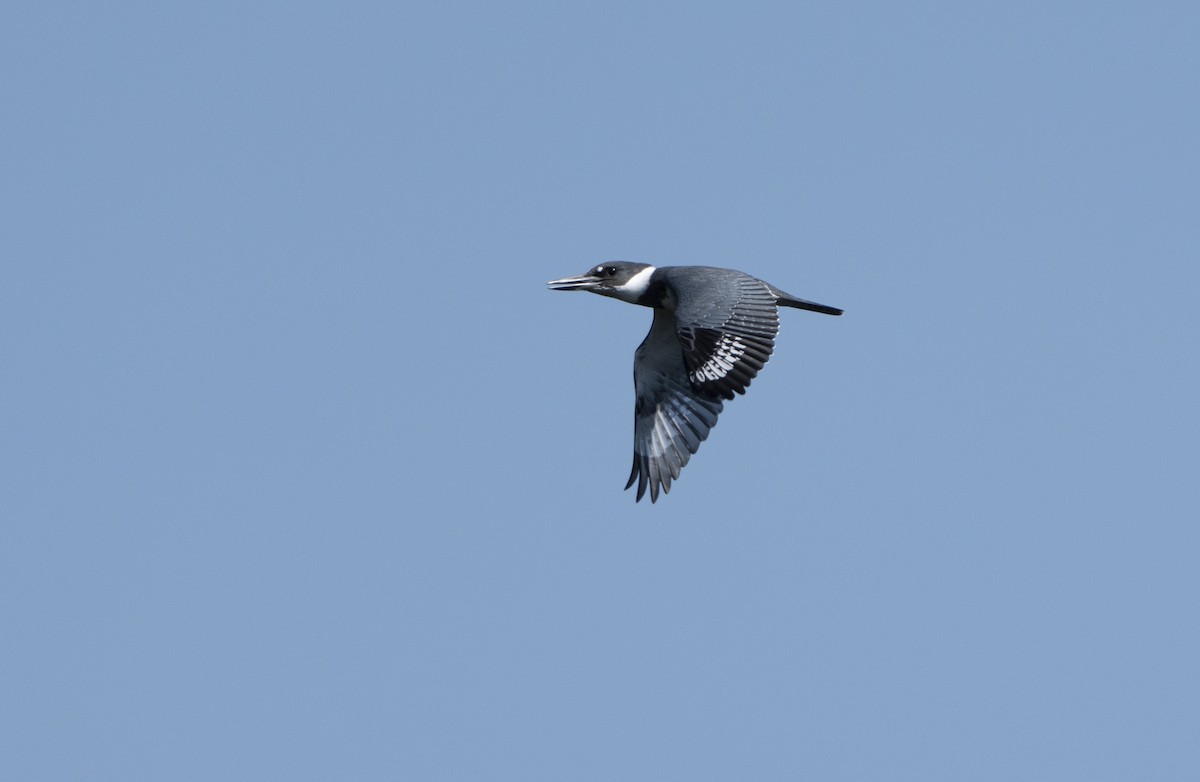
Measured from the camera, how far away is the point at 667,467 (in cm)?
2002

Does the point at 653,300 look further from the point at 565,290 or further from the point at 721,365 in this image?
the point at 721,365

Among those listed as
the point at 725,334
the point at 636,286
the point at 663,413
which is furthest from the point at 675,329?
the point at 725,334

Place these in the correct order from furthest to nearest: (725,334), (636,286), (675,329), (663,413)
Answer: (663,413) < (636,286) < (675,329) < (725,334)

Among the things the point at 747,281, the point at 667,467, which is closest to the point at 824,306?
the point at 747,281

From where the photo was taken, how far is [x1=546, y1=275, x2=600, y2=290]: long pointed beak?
2050 centimetres

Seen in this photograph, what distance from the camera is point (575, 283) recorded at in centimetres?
2056

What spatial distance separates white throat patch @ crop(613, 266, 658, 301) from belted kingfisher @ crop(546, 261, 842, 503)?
12 mm

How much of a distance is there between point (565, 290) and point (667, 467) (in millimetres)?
2496

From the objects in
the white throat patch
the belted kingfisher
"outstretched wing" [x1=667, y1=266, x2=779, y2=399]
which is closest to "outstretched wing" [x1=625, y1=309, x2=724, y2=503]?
the belted kingfisher

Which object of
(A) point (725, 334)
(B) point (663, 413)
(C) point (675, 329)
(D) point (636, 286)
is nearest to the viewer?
(A) point (725, 334)

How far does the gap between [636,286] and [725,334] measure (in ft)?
10.6

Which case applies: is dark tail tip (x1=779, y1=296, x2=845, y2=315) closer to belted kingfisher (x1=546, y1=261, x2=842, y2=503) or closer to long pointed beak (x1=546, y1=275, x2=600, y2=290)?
belted kingfisher (x1=546, y1=261, x2=842, y2=503)

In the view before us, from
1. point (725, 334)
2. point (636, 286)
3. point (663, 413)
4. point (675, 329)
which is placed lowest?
point (663, 413)

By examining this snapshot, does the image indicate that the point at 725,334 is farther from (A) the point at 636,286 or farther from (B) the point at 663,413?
(B) the point at 663,413
